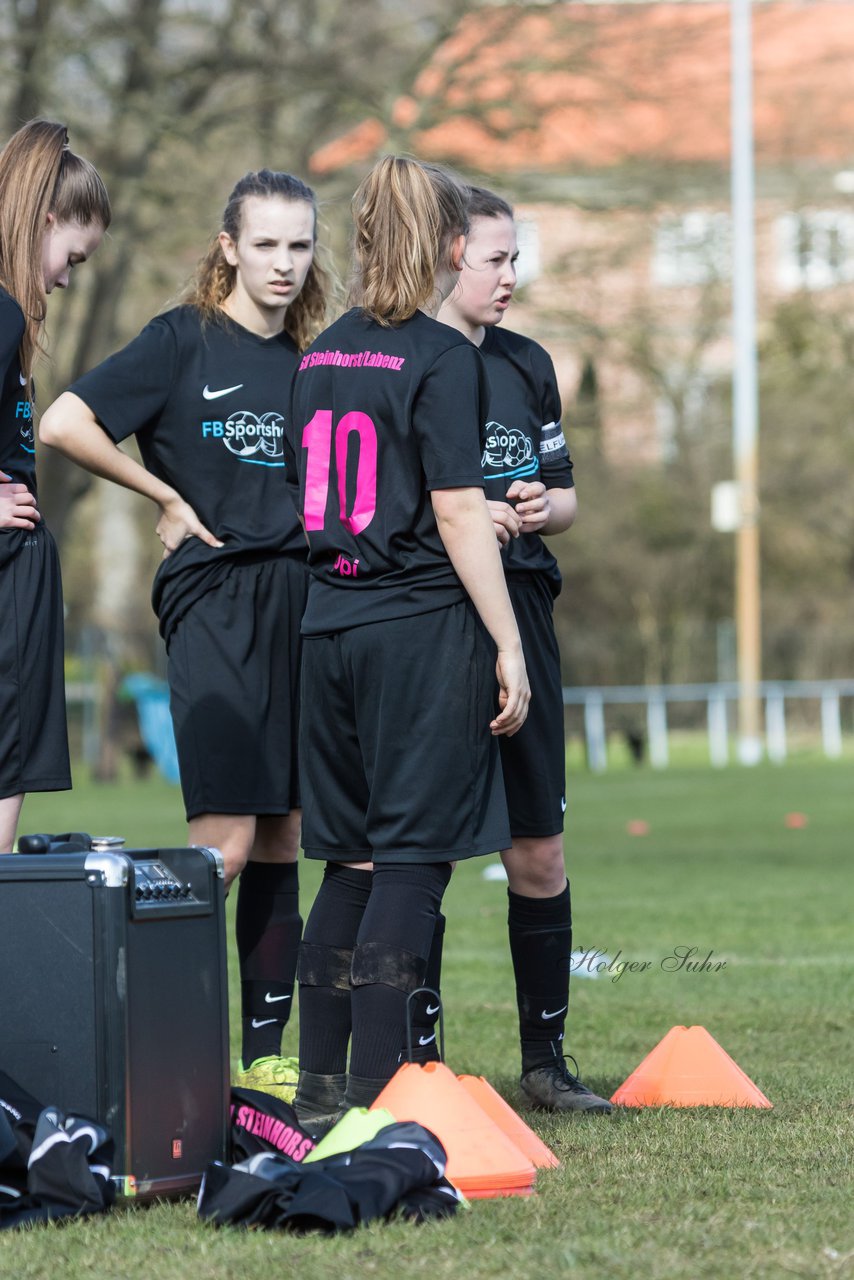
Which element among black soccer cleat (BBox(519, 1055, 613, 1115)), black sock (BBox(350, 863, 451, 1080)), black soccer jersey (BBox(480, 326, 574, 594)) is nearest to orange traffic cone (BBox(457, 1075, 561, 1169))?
black sock (BBox(350, 863, 451, 1080))

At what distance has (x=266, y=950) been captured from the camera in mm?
5223

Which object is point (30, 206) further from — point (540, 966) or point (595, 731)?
point (595, 731)

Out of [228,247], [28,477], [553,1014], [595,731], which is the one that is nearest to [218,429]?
[228,247]

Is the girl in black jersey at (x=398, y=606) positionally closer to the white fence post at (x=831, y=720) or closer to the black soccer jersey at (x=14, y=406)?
the black soccer jersey at (x=14, y=406)

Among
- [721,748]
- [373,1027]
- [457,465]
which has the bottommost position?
[721,748]

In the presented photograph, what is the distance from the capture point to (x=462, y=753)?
4.21 m

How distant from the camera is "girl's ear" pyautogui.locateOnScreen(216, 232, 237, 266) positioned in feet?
16.9

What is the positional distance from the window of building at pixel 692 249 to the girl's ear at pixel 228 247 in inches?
901

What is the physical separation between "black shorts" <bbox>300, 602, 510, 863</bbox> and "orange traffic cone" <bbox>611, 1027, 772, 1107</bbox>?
983 mm

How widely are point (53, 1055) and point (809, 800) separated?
15228 mm

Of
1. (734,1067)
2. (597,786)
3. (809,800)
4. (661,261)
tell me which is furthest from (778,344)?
(734,1067)

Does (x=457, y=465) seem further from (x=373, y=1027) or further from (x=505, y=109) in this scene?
(x=505, y=109)

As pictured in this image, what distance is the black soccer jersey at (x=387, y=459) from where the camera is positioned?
13.8ft

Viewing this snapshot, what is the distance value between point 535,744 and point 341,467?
A: 0.95 m
